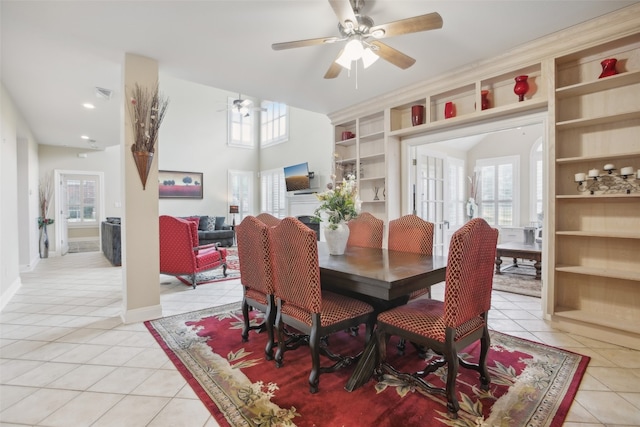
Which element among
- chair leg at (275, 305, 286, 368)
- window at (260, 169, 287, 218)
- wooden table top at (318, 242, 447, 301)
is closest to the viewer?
wooden table top at (318, 242, 447, 301)

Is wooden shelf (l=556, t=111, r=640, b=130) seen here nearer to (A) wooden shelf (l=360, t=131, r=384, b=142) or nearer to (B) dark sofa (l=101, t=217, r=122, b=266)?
(A) wooden shelf (l=360, t=131, r=384, b=142)

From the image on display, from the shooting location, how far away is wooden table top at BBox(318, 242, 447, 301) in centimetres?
171

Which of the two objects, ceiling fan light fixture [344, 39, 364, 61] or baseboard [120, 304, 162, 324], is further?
baseboard [120, 304, 162, 324]

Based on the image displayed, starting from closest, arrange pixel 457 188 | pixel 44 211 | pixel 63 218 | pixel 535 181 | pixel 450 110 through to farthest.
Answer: pixel 450 110, pixel 535 181, pixel 44 211, pixel 457 188, pixel 63 218

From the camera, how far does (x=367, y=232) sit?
3150 millimetres

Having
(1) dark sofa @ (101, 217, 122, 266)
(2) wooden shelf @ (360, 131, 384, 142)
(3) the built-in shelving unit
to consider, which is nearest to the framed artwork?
(1) dark sofa @ (101, 217, 122, 266)

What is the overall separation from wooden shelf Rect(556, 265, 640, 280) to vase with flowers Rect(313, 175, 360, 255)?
1.95 meters

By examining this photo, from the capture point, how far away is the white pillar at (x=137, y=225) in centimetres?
288

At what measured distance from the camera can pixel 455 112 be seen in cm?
361

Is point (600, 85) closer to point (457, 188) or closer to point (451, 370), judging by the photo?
point (451, 370)

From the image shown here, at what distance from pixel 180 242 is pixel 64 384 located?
7.51 feet

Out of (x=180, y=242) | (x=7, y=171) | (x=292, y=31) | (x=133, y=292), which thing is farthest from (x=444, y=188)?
(x=7, y=171)

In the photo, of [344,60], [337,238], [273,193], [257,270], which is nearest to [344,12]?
[344,60]

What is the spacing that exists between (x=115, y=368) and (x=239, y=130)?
8.45 m
